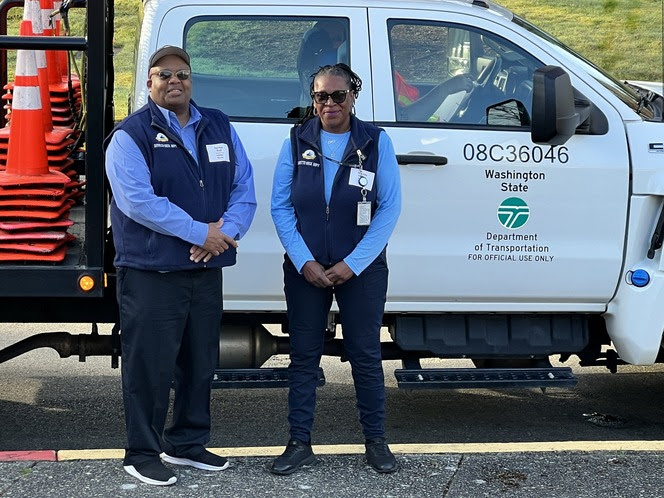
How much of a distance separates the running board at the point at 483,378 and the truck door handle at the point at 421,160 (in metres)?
0.95

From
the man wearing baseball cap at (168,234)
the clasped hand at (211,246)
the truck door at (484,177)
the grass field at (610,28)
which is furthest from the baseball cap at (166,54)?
the grass field at (610,28)

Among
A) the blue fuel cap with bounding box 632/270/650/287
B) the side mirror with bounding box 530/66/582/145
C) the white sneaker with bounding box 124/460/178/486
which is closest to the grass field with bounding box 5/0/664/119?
the blue fuel cap with bounding box 632/270/650/287

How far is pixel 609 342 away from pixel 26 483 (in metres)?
2.75

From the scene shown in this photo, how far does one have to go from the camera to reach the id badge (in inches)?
165

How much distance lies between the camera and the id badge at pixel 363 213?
4.20 m

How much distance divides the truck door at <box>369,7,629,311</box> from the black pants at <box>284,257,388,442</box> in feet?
1.91

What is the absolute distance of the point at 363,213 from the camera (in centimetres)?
421

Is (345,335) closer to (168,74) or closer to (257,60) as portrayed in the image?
(168,74)

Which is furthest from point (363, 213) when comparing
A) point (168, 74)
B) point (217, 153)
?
point (168, 74)

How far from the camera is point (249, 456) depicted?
4488 mm

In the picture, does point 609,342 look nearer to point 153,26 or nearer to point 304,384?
point 304,384

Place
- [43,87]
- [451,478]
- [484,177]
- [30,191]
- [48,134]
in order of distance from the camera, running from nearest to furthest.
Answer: [451,478] < [30,191] < [484,177] < [48,134] < [43,87]

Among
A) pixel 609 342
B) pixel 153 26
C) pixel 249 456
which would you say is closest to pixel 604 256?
pixel 609 342

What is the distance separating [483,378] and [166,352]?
154 centimetres
